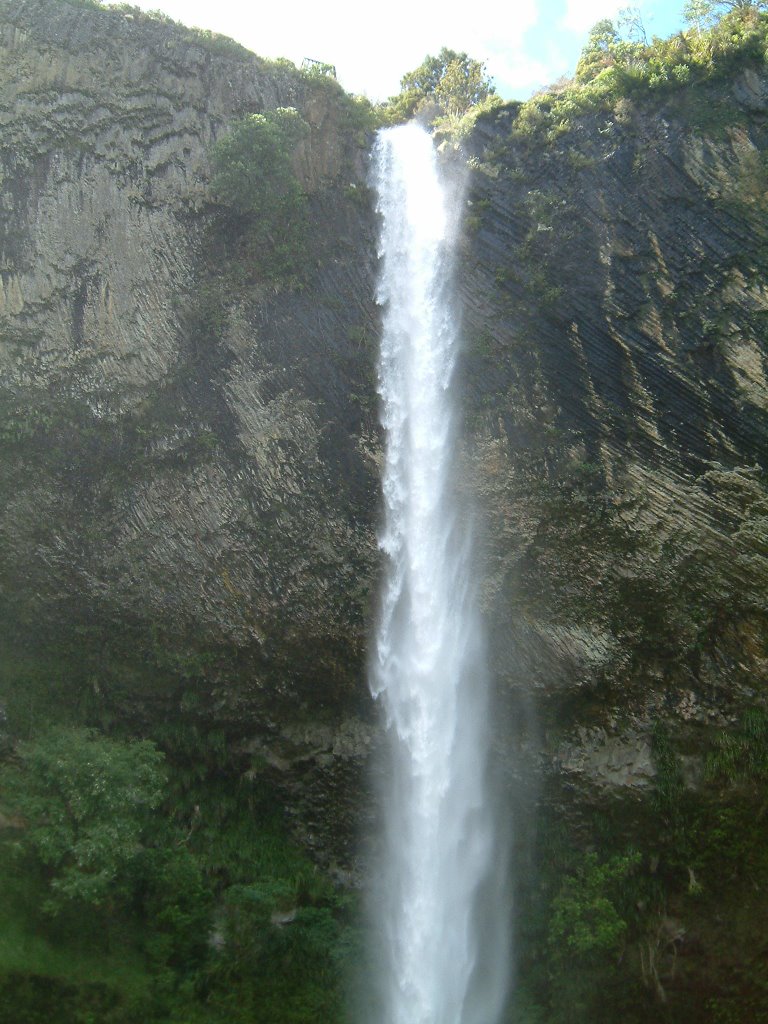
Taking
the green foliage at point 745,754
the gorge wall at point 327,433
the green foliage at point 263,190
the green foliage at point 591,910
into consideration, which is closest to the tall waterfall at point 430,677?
the gorge wall at point 327,433

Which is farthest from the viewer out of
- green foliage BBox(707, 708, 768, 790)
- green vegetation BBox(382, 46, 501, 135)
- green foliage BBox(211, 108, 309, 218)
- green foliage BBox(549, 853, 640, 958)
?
green vegetation BBox(382, 46, 501, 135)

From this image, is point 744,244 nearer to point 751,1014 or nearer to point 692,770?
point 692,770

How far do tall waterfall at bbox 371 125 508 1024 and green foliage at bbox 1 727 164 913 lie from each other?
4.03 meters

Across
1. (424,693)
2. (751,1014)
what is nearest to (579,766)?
(424,693)

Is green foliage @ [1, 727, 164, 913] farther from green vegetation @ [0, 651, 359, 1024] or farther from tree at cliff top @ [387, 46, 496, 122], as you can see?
tree at cliff top @ [387, 46, 496, 122]

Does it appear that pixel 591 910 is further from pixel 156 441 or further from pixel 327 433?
pixel 156 441

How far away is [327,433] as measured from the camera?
47.6 ft

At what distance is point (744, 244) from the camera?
13875 mm

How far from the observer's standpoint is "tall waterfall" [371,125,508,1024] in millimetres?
13023

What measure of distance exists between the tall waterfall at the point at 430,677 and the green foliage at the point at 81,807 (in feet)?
13.2

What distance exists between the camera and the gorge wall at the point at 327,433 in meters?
13.7

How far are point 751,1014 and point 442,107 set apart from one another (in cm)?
1620

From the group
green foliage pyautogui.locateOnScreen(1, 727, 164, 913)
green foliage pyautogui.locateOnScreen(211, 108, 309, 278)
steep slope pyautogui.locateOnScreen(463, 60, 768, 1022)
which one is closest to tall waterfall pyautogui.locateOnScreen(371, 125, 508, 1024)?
steep slope pyautogui.locateOnScreen(463, 60, 768, 1022)

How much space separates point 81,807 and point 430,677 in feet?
A: 18.4
